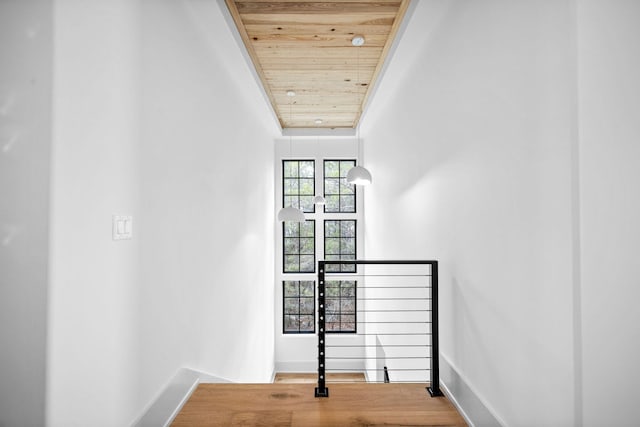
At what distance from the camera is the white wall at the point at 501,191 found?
3.77ft

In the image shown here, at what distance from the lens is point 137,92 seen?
152 cm

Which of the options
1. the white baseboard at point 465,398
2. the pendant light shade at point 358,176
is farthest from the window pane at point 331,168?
the white baseboard at point 465,398

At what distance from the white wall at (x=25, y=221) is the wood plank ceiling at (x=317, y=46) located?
4.60 feet

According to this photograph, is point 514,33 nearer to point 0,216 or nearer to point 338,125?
point 0,216

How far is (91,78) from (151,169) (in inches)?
19.3

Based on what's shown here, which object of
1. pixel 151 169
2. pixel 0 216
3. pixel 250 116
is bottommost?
pixel 0 216

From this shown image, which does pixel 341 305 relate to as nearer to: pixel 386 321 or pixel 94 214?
pixel 386 321

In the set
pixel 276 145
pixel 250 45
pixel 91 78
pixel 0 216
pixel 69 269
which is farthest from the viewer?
pixel 276 145

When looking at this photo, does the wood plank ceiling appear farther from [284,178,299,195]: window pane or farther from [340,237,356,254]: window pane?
[340,237,356,254]: window pane

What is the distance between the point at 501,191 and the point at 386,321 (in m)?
2.73

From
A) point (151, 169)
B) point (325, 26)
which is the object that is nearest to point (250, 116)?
point (325, 26)

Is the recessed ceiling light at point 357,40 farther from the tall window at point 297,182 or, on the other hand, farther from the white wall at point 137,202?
the tall window at point 297,182

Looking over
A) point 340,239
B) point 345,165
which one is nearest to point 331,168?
point 345,165

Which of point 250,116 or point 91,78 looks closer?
point 91,78
